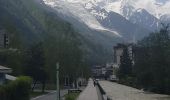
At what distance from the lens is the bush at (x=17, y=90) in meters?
28.9

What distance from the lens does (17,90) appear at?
95.2ft

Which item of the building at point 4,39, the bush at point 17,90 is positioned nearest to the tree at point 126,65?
the building at point 4,39

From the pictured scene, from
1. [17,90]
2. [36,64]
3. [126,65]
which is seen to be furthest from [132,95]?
[126,65]

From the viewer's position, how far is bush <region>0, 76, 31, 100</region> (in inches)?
1137

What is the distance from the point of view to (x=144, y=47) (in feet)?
309

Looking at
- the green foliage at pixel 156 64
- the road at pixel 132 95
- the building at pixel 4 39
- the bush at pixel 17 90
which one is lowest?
the road at pixel 132 95

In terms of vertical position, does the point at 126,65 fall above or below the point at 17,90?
above

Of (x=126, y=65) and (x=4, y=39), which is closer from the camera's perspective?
(x=4, y=39)

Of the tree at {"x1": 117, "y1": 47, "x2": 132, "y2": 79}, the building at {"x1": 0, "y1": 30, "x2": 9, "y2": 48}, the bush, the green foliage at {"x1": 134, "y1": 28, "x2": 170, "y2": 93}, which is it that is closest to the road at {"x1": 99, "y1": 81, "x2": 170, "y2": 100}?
the green foliage at {"x1": 134, "y1": 28, "x2": 170, "y2": 93}

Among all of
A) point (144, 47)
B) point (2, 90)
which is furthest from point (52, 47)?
point (2, 90)

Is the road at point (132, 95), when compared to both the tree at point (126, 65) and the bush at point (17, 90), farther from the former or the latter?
the tree at point (126, 65)

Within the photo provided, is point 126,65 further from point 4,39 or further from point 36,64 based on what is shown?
point 36,64

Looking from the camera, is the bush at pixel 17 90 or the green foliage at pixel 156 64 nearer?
the bush at pixel 17 90

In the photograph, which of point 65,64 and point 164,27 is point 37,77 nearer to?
point 65,64
